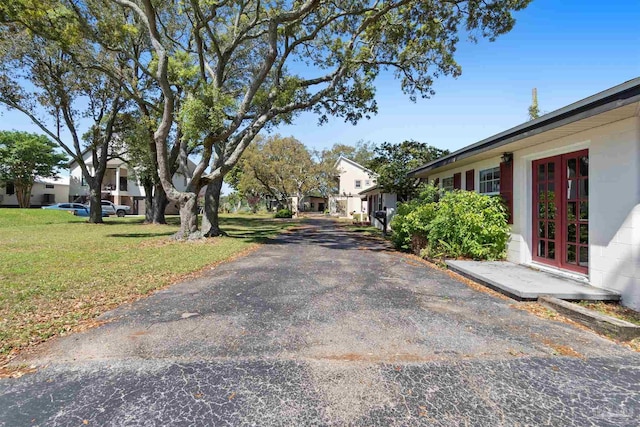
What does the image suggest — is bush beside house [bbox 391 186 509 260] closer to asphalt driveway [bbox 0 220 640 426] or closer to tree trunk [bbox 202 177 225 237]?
asphalt driveway [bbox 0 220 640 426]

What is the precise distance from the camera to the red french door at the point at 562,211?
5598mm

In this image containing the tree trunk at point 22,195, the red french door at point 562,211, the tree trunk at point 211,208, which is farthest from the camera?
the tree trunk at point 22,195

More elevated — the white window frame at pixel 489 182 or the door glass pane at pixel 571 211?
the white window frame at pixel 489 182

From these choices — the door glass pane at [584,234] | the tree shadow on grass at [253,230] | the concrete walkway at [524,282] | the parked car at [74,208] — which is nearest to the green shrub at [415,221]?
the concrete walkway at [524,282]

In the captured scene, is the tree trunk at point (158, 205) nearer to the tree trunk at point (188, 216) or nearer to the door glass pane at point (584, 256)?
the tree trunk at point (188, 216)

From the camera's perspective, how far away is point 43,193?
34844 millimetres

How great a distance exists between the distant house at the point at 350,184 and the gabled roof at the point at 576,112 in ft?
104

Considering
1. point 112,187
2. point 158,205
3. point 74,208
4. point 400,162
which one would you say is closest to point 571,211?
point 400,162

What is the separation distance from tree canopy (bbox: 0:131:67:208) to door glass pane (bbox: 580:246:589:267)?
39717mm

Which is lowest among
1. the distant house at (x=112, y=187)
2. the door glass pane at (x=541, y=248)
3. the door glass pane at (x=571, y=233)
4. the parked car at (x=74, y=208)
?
the door glass pane at (x=541, y=248)

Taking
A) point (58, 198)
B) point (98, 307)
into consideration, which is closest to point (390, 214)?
point (98, 307)

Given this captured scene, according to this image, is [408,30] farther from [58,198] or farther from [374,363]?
[58,198]

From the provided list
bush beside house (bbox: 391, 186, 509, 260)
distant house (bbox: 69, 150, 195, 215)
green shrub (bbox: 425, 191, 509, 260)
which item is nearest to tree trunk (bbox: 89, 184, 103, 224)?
distant house (bbox: 69, 150, 195, 215)

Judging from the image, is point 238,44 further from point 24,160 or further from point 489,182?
point 24,160
